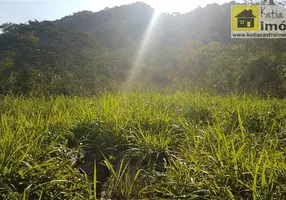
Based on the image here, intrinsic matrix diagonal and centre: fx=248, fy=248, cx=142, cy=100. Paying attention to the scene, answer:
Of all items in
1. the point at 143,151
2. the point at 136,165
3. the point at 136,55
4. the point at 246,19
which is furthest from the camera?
the point at 136,55

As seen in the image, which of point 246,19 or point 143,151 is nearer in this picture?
point 143,151

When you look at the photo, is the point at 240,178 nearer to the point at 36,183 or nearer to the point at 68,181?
the point at 68,181

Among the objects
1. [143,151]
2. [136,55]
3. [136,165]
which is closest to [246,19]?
[143,151]

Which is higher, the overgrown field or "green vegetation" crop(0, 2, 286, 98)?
"green vegetation" crop(0, 2, 286, 98)

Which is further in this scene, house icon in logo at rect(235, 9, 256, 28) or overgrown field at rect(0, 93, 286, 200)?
house icon in logo at rect(235, 9, 256, 28)

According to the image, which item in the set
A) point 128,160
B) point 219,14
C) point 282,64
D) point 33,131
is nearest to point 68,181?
point 128,160

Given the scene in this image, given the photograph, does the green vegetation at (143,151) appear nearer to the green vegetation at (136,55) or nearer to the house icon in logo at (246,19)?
the green vegetation at (136,55)

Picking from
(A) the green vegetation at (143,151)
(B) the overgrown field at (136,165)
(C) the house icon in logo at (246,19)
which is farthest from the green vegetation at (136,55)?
(B) the overgrown field at (136,165)

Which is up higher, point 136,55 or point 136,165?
point 136,55

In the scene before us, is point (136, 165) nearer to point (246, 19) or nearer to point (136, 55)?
point (246, 19)

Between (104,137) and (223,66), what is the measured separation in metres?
10.9

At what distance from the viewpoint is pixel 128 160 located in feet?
5.70

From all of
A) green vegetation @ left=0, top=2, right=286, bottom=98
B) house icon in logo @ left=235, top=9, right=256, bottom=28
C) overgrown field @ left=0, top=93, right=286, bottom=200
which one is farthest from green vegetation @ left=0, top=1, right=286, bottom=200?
house icon in logo @ left=235, top=9, right=256, bottom=28

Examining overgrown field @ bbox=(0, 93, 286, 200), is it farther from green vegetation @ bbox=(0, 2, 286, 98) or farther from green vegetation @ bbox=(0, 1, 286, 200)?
green vegetation @ bbox=(0, 2, 286, 98)
